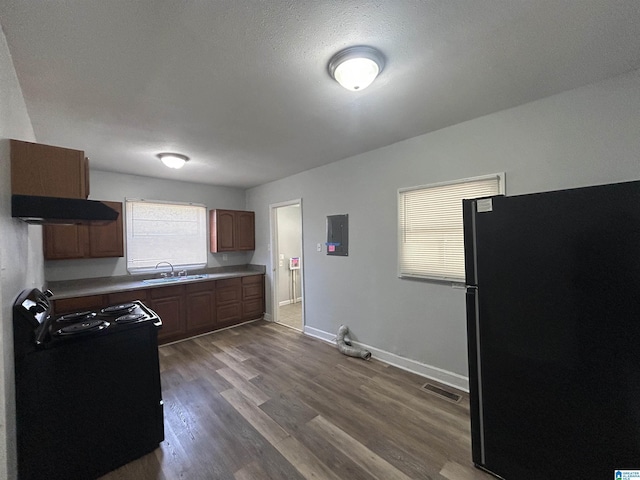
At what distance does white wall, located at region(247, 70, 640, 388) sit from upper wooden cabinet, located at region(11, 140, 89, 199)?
8.72 ft

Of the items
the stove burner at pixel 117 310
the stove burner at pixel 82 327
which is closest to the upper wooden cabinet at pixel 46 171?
the stove burner at pixel 82 327

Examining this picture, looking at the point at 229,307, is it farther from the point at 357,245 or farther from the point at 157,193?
the point at 357,245

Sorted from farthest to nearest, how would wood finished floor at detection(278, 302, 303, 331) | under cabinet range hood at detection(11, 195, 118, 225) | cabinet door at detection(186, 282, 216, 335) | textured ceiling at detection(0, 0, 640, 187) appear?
1. wood finished floor at detection(278, 302, 303, 331)
2. cabinet door at detection(186, 282, 216, 335)
3. under cabinet range hood at detection(11, 195, 118, 225)
4. textured ceiling at detection(0, 0, 640, 187)

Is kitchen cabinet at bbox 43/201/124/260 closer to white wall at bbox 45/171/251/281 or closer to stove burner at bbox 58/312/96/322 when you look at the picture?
white wall at bbox 45/171/251/281

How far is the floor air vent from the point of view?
2.30 m

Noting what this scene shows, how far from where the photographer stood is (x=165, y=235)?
4305 millimetres

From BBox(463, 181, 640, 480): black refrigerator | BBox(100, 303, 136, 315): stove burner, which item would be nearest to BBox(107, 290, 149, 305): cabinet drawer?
BBox(100, 303, 136, 315): stove burner

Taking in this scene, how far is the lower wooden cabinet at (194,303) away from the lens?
10.4ft

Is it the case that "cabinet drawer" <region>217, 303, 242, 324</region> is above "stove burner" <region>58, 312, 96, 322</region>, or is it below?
below

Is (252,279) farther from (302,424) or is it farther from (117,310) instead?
(302,424)

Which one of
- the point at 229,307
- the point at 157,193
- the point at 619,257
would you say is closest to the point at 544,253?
the point at 619,257

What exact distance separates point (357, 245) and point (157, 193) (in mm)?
3456

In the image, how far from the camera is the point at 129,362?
177 cm

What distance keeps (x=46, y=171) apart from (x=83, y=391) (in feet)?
4.57
